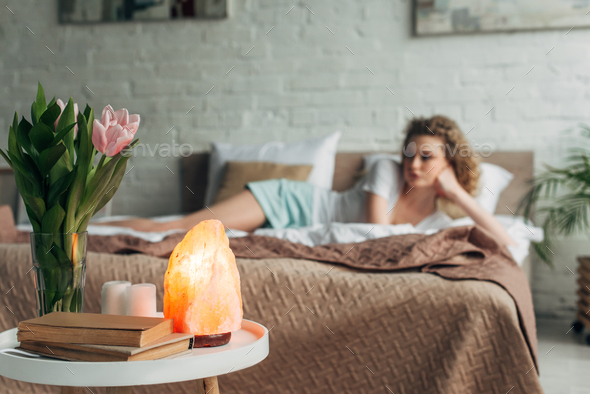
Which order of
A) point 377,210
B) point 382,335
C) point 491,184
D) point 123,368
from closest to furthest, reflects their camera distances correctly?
point 123,368 → point 382,335 → point 377,210 → point 491,184

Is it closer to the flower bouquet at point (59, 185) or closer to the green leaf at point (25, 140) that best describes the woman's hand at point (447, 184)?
the flower bouquet at point (59, 185)

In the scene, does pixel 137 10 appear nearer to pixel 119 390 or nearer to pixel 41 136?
pixel 41 136

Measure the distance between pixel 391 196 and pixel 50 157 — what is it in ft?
5.89

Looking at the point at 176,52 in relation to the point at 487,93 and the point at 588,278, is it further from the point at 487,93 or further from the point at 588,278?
the point at 588,278

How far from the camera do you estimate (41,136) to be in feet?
2.65

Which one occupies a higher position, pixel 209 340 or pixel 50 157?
pixel 50 157

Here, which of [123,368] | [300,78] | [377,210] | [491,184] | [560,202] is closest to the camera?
[123,368]

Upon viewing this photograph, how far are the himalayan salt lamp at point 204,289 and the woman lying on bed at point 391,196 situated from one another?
1.41m

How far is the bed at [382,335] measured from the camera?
108 centimetres

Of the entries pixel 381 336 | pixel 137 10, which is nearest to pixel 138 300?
pixel 381 336

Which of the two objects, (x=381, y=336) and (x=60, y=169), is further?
(x=381, y=336)

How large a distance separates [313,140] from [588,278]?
1.53 meters

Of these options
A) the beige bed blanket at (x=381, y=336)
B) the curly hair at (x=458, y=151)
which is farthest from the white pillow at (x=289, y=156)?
the beige bed blanket at (x=381, y=336)

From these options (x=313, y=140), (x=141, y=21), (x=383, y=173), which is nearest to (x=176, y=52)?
(x=141, y=21)
